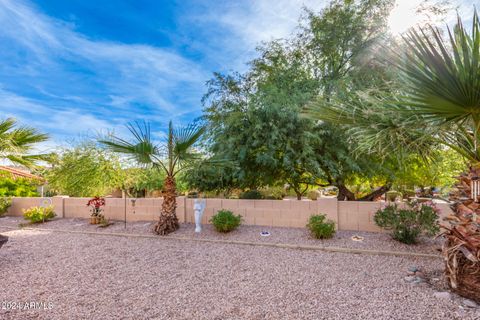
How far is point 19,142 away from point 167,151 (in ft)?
16.9

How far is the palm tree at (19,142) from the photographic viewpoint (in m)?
7.28

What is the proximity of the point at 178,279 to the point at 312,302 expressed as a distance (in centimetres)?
209

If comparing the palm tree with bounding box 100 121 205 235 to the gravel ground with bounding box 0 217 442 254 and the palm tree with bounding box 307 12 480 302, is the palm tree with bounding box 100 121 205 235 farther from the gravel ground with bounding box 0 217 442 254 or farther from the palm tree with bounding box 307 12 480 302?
the palm tree with bounding box 307 12 480 302

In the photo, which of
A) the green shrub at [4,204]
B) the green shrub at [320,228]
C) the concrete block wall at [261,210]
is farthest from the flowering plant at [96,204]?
the green shrub at [320,228]

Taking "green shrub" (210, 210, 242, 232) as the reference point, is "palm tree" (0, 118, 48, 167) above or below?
above

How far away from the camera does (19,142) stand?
26.9 ft

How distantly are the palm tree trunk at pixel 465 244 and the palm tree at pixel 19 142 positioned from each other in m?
9.79

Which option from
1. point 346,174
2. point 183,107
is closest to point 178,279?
point 346,174

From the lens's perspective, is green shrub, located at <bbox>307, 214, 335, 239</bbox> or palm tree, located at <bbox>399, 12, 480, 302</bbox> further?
green shrub, located at <bbox>307, 214, 335, 239</bbox>

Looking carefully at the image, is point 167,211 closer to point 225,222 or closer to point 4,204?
point 225,222

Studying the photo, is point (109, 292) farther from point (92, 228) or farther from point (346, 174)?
point (346, 174)

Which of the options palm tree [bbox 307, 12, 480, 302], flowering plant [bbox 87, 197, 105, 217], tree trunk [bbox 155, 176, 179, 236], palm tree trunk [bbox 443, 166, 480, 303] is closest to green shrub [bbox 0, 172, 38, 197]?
flowering plant [bbox 87, 197, 105, 217]

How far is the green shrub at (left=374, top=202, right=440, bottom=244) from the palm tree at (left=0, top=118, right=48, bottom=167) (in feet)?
32.6

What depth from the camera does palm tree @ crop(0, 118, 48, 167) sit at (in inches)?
287
